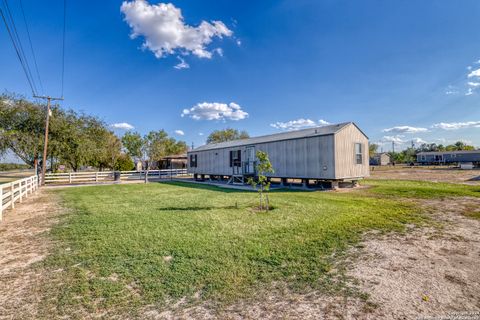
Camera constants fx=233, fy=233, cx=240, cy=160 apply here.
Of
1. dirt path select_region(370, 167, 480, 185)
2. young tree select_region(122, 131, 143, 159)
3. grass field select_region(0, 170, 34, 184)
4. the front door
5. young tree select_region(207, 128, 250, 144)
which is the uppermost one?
young tree select_region(207, 128, 250, 144)

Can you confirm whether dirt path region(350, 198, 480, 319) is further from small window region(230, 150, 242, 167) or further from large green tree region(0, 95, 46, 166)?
large green tree region(0, 95, 46, 166)

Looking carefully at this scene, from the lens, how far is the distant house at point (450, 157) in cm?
4444

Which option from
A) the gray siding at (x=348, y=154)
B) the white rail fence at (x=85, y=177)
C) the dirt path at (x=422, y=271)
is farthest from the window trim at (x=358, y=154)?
the white rail fence at (x=85, y=177)

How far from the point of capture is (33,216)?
7.25 meters

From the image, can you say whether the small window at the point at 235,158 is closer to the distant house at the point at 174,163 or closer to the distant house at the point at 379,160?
the distant house at the point at 174,163

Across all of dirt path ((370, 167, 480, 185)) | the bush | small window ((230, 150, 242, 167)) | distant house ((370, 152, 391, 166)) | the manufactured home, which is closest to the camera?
the manufactured home

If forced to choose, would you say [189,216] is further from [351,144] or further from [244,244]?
[351,144]

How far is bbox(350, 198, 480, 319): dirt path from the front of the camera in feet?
8.36

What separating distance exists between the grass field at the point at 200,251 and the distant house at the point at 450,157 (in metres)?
53.8

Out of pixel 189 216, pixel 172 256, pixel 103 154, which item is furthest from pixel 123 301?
pixel 103 154

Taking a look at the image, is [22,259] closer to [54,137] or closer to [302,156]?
[302,156]

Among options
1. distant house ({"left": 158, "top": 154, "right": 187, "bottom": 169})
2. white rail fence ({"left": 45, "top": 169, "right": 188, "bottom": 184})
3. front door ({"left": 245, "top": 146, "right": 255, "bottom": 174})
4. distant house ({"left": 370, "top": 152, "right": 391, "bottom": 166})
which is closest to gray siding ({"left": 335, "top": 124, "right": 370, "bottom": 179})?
front door ({"left": 245, "top": 146, "right": 255, "bottom": 174})

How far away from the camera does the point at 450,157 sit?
4903 centimetres

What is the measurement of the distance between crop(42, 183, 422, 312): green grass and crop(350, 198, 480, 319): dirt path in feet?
1.49
